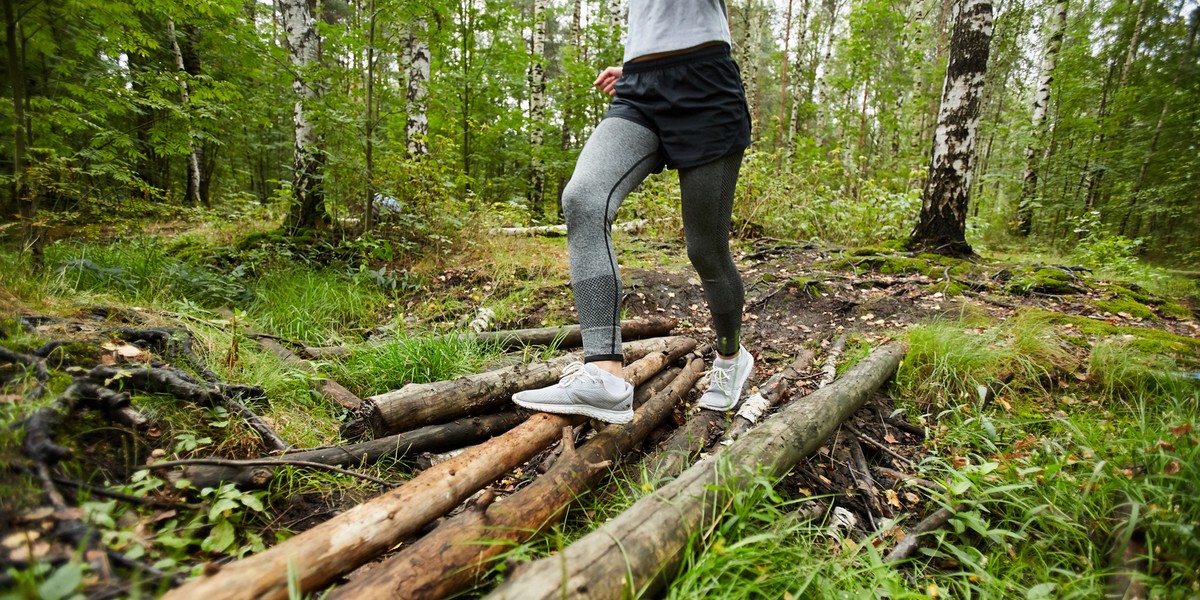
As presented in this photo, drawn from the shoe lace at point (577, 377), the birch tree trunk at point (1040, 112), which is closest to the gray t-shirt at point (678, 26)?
the shoe lace at point (577, 377)

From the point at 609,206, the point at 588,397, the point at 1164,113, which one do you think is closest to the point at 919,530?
the point at 588,397

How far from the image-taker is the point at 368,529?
118 cm

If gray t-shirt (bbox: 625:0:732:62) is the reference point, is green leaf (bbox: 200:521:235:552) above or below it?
Result: below

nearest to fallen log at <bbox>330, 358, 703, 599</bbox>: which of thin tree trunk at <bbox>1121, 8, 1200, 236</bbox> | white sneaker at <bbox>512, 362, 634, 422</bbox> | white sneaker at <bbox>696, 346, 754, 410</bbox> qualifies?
white sneaker at <bbox>512, 362, 634, 422</bbox>

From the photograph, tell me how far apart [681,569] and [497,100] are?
26.9 ft

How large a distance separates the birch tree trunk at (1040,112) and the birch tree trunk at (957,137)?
6447mm

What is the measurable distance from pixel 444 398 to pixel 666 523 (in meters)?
1.13

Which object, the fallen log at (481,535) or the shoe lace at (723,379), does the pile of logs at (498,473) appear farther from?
the shoe lace at (723,379)

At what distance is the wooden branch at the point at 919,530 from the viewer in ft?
4.92

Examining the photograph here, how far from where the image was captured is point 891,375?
8.88 feet

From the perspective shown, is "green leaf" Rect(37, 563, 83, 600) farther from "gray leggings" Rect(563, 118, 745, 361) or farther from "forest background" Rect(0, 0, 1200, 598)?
"gray leggings" Rect(563, 118, 745, 361)

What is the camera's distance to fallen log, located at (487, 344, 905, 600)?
102 centimetres

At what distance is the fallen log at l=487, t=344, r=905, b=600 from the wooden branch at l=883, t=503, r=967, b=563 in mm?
396

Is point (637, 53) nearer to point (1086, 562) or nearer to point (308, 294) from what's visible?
point (1086, 562)
